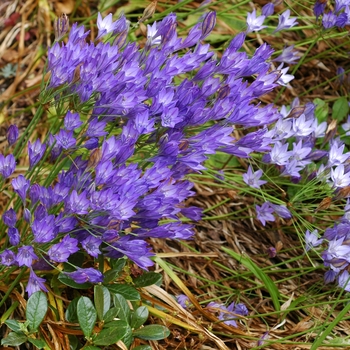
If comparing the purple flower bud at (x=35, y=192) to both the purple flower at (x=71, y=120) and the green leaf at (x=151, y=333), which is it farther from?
the green leaf at (x=151, y=333)

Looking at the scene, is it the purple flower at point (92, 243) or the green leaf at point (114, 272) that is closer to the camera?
the purple flower at point (92, 243)

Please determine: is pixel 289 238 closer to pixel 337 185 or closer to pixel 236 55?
pixel 337 185

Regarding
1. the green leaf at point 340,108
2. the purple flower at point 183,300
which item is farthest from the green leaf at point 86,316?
the green leaf at point 340,108

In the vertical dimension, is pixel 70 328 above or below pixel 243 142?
below

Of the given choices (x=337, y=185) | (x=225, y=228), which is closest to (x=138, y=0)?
(x=225, y=228)

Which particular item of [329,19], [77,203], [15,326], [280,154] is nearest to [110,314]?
[15,326]
